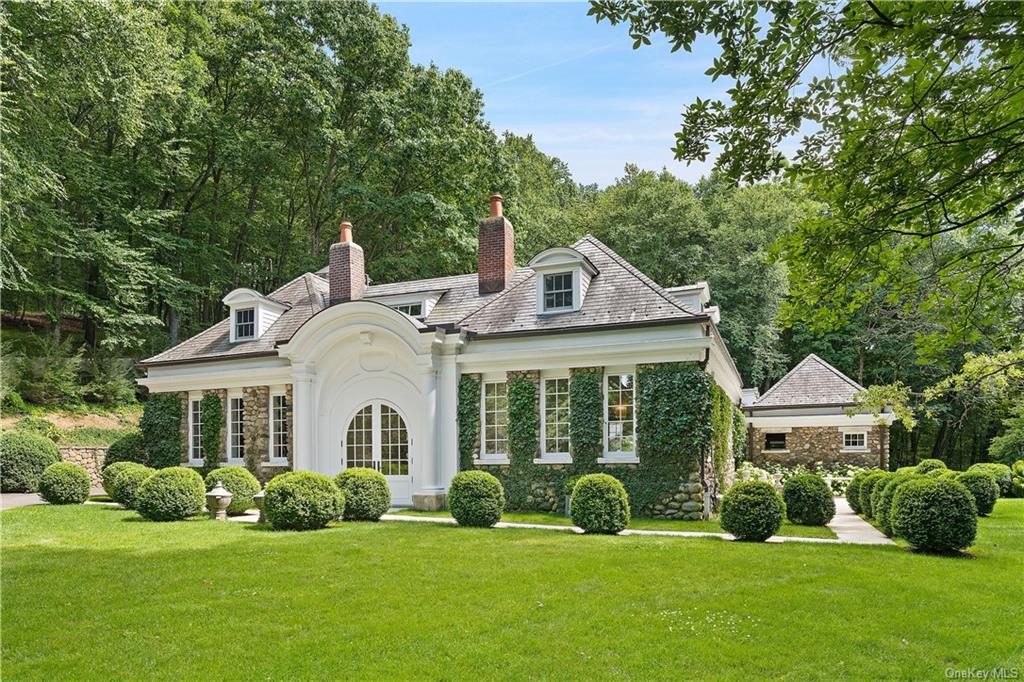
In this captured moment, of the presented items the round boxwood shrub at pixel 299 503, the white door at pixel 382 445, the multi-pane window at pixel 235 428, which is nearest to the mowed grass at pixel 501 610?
the round boxwood shrub at pixel 299 503

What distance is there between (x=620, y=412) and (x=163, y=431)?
46.1 feet

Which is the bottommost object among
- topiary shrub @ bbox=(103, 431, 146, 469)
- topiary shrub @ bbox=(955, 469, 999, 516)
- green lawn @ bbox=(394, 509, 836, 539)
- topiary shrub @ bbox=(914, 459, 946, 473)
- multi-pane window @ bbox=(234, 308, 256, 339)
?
green lawn @ bbox=(394, 509, 836, 539)

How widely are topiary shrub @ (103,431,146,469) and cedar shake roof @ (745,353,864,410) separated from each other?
22.1m

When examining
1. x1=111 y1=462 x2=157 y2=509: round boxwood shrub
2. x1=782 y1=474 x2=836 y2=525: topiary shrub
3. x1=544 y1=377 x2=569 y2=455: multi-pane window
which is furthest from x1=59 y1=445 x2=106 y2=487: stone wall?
x1=782 y1=474 x2=836 y2=525: topiary shrub

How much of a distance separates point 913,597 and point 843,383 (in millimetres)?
21695

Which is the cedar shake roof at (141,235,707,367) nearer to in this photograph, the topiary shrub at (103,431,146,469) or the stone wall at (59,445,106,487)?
the topiary shrub at (103,431,146,469)

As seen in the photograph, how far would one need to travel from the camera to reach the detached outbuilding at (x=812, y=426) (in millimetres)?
26656

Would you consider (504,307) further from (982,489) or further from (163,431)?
(982,489)

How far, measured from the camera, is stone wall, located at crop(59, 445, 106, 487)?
22031mm

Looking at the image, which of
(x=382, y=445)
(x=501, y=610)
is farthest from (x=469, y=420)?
(x=501, y=610)

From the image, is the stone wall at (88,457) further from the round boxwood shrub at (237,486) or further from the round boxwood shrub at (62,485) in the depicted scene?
the round boxwood shrub at (237,486)

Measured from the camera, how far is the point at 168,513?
1438cm

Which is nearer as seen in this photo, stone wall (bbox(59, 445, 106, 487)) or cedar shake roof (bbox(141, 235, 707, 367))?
cedar shake roof (bbox(141, 235, 707, 367))

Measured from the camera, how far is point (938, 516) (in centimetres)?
1059
